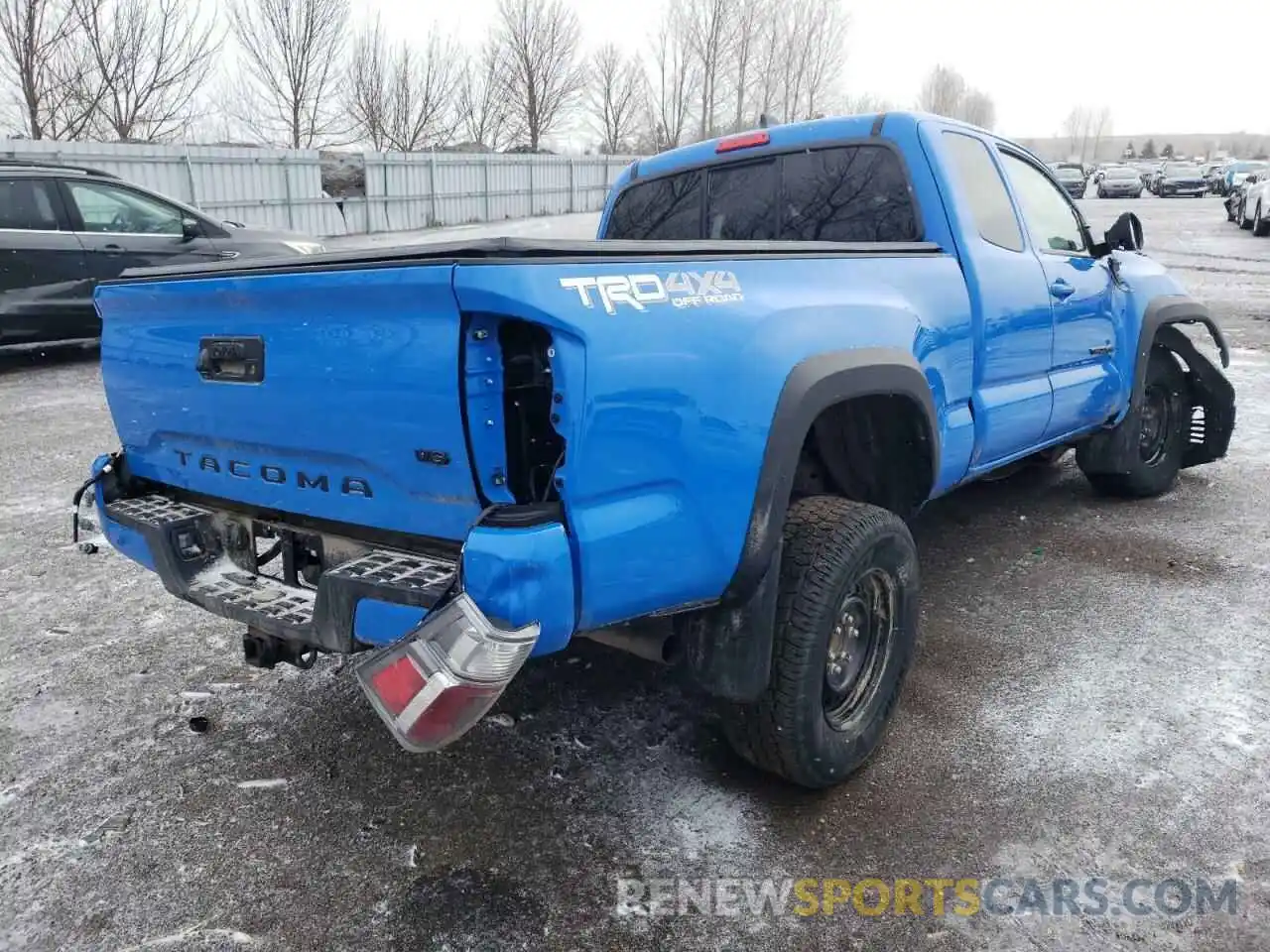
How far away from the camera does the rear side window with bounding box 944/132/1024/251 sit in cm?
351

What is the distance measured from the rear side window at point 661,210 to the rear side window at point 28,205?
647cm

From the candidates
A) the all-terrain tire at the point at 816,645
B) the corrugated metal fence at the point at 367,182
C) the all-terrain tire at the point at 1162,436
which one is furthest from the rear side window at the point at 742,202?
the corrugated metal fence at the point at 367,182

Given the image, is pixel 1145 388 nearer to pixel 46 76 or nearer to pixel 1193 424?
pixel 1193 424

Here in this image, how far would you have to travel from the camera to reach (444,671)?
70.6 inches

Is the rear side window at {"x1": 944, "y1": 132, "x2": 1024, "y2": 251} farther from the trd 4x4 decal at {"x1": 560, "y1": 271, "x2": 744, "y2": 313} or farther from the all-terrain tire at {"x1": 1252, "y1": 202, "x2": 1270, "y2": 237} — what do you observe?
the all-terrain tire at {"x1": 1252, "y1": 202, "x2": 1270, "y2": 237}

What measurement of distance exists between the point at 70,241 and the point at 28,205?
42 cm

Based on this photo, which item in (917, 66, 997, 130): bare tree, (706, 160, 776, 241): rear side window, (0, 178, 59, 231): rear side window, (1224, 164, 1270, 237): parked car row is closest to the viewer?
(706, 160, 776, 241): rear side window

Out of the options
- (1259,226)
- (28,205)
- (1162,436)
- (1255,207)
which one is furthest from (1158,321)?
(1255,207)

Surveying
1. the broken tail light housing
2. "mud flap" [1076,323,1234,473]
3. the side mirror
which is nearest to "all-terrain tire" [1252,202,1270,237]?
"mud flap" [1076,323,1234,473]

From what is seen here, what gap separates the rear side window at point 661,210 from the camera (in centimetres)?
402

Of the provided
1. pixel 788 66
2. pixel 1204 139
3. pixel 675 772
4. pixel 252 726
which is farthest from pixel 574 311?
pixel 1204 139

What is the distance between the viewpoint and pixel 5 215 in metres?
8.09
